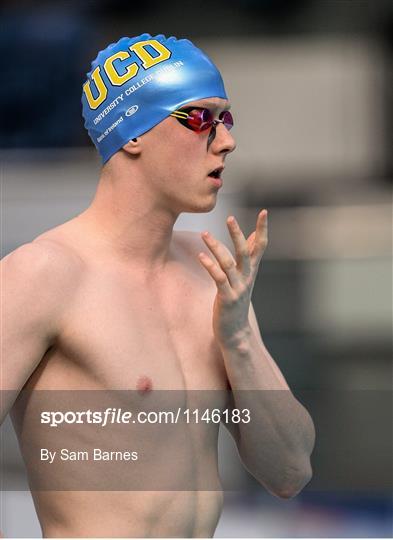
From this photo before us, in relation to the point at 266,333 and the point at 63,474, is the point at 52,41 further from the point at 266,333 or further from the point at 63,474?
the point at 63,474

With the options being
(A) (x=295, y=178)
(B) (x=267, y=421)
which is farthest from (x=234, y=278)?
(A) (x=295, y=178)

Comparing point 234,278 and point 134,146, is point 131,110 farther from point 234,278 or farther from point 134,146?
point 234,278

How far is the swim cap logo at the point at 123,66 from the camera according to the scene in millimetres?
2938

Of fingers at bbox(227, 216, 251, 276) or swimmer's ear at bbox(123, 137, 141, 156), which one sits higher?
swimmer's ear at bbox(123, 137, 141, 156)

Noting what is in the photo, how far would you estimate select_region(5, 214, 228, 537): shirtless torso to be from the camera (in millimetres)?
2752

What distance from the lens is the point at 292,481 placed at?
3.01 meters

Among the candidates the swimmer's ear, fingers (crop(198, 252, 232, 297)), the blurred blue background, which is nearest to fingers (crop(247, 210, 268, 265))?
fingers (crop(198, 252, 232, 297))

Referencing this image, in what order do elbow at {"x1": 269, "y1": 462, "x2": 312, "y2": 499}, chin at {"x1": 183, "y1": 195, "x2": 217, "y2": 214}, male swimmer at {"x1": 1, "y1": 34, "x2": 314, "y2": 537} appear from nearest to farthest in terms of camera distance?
1. male swimmer at {"x1": 1, "y1": 34, "x2": 314, "y2": 537}
2. chin at {"x1": 183, "y1": 195, "x2": 217, "y2": 214}
3. elbow at {"x1": 269, "y1": 462, "x2": 312, "y2": 499}

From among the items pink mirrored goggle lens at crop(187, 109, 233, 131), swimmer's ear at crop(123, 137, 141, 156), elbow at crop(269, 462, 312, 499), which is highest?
pink mirrored goggle lens at crop(187, 109, 233, 131)

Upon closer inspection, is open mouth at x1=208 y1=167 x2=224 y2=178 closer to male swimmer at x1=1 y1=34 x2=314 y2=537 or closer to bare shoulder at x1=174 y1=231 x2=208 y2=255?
male swimmer at x1=1 y1=34 x2=314 y2=537

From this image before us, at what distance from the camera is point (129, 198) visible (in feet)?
9.52

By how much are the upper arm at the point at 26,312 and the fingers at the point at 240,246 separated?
0.41 meters

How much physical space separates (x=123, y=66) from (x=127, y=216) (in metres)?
0.37

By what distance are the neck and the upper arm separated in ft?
0.73
